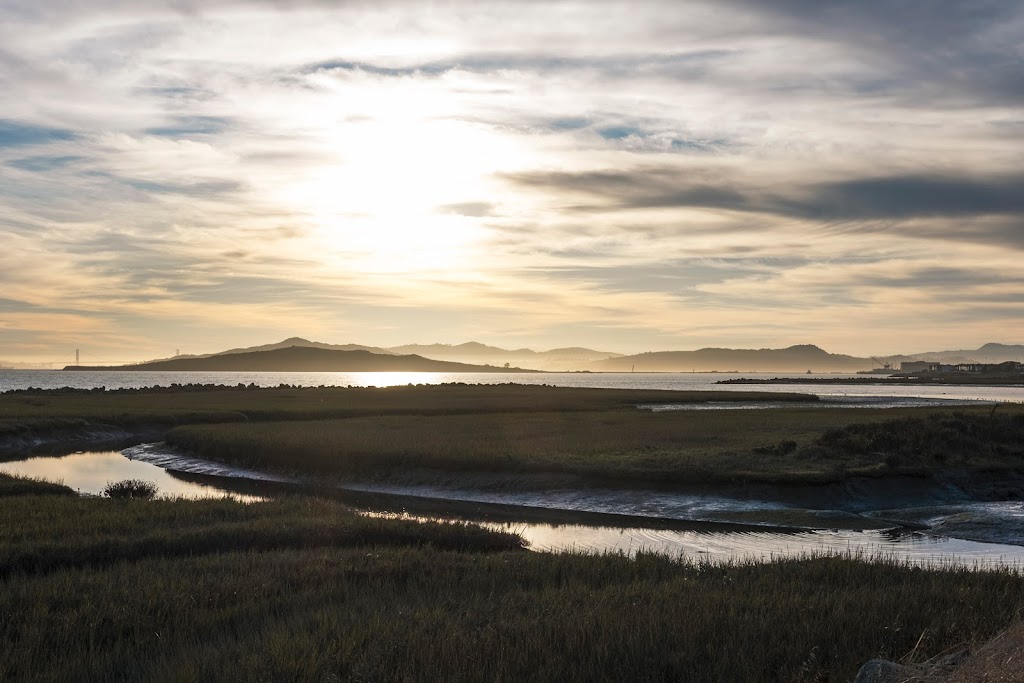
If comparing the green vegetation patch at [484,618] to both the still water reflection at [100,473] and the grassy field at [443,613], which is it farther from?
the still water reflection at [100,473]

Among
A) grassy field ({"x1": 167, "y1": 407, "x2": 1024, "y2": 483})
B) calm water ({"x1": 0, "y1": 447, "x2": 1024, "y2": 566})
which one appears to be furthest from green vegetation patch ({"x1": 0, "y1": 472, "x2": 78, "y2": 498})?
grassy field ({"x1": 167, "y1": 407, "x2": 1024, "y2": 483})

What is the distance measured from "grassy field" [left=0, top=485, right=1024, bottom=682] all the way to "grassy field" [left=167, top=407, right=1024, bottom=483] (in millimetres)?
18379

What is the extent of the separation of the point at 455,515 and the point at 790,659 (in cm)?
2287

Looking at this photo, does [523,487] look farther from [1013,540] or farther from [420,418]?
[420,418]

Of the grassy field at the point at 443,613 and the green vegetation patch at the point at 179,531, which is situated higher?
the grassy field at the point at 443,613

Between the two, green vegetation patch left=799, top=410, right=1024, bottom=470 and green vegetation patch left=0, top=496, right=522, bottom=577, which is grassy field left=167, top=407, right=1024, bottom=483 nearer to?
green vegetation patch left=799, top=410, right=1024, bottom=470

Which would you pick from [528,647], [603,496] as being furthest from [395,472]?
[528,647]

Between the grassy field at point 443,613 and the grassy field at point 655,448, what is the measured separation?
18.4 meters

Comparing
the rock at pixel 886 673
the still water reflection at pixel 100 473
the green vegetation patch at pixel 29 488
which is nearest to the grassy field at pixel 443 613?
the rock at pixel 886 673

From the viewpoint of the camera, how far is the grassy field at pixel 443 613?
36.5ft

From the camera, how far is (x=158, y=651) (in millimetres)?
12617

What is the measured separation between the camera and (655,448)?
4419 centimetres

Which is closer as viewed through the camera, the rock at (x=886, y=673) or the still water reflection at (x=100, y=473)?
the rock at (x=886, y=673)

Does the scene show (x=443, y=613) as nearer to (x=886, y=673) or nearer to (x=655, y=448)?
(x=886, y=673)
